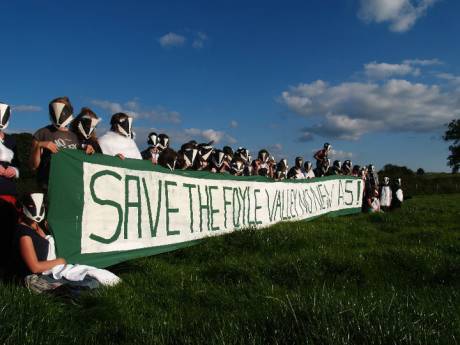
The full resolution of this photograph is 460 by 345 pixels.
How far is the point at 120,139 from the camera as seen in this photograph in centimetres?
736

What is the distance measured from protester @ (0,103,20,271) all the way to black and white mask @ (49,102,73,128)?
565 millimetres

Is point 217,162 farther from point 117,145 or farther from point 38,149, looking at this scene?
point 38,149

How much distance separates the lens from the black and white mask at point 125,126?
7.30 m

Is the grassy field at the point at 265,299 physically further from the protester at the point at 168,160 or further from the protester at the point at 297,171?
the protester at the point at 297,171

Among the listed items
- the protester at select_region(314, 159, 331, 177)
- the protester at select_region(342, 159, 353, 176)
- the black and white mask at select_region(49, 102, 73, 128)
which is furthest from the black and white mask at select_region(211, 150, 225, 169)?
the protester at select_region(342, 159, 353, 176)

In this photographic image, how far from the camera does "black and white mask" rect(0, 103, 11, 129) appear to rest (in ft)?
18.7

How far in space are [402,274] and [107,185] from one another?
14.2 ft

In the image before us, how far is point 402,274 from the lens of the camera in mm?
5820

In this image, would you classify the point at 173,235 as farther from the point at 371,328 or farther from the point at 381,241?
the point at 371,328

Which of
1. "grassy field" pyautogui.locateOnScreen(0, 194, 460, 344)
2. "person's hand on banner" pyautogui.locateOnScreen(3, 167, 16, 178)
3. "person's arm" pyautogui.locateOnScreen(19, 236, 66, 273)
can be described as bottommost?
"grassy field" pyautogui.locateOnScreen(0, 194, 460, 344)

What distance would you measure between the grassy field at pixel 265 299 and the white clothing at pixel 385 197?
38.6ft

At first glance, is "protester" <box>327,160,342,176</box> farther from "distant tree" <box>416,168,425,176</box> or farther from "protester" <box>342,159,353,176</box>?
"distant tree" <box>416,168,425,176</box>

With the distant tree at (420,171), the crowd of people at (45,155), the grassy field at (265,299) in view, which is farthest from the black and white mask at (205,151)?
the distant tree at (420,171)

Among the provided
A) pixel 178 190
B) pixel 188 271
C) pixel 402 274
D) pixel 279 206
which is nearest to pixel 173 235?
pixel 178 190
